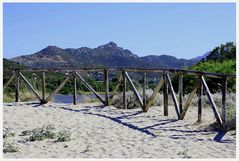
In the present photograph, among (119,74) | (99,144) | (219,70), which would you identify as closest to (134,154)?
(99,144)

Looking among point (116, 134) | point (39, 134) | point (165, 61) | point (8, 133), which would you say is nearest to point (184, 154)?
point (116, 134)

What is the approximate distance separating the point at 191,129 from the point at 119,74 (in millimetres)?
5072

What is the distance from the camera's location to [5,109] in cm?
1315

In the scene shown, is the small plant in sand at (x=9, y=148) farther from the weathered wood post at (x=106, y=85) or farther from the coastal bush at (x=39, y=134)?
the weathered wood post at (x=106, y=85)

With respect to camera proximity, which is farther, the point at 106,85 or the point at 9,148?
the point at 106,85

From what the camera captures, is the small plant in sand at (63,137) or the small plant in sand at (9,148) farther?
the small plant in sand at (63,137)

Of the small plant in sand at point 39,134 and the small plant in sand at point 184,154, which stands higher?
the small plant in sand at point 39,134

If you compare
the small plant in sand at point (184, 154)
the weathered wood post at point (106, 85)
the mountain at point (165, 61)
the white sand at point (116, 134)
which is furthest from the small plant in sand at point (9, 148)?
the mountain at point (165, 61)

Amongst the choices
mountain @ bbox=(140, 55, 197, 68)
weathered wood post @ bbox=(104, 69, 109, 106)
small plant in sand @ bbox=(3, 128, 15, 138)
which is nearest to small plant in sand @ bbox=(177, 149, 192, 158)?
small plant in sand @ bbox=(3, 128, 15, 138)

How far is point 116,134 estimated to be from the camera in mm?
9500

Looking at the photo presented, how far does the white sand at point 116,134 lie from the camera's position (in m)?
7.79

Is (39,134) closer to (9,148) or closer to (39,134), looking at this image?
(39,134)

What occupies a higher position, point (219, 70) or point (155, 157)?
point (219, 70)

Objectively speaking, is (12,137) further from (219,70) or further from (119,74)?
(219,70)
